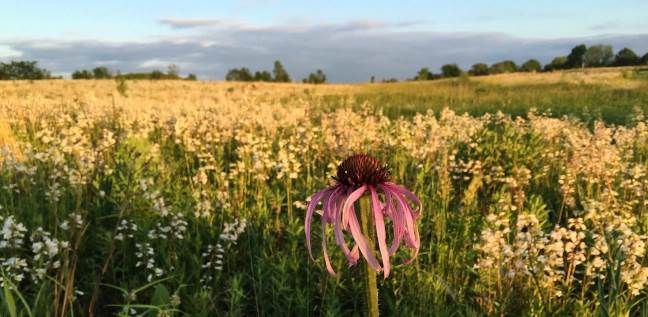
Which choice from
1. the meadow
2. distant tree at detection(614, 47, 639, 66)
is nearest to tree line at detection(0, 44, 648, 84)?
distant tree at detection(614, 47, 639, 66)

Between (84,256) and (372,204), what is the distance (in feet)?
8.72

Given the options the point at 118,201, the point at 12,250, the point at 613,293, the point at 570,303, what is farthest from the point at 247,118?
the point at 613,293

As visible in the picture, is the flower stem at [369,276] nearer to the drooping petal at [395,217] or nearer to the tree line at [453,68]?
the drooping petal at [395,217]

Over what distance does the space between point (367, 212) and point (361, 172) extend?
0.36 ft

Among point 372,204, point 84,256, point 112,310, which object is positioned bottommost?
point 112,310

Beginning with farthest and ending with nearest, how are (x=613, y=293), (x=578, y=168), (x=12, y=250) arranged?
1. (x=578, y=168)
2. (x=12, y=250)
3. (x=613, y=293)

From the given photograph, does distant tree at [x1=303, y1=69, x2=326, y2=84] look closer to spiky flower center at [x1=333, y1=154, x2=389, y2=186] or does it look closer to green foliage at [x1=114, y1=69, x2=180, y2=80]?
green foliage at [x1=114, y1=69, x2=180, y2=80]

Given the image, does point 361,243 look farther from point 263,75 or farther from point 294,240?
point 263,75

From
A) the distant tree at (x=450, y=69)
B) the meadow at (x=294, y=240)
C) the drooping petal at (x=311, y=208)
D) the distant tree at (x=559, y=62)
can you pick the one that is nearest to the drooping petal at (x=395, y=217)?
the drooping petal at (x=311, y=208)

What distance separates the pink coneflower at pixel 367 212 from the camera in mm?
982

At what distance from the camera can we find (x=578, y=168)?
13.0 feet

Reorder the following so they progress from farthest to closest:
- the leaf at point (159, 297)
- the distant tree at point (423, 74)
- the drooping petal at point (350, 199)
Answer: the distant tree at point (423, 74) → the leaf at point (159, 297) → the drooping petal at point (350, 199)

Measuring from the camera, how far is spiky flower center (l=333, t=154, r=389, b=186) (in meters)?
1.10

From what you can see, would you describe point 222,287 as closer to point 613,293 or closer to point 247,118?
point 613,293
